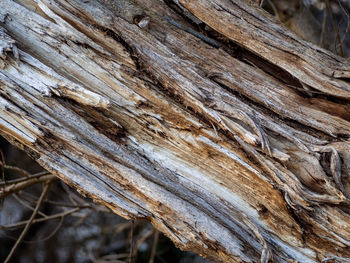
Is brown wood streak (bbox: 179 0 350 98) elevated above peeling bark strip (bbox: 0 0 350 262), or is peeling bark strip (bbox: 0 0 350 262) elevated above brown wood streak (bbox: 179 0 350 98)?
brown wood streak (bbox: 179 0 350 98)

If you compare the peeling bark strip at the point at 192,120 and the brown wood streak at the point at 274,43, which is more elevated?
the brown wood streak at the point at 274,43

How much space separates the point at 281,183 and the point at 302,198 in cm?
12

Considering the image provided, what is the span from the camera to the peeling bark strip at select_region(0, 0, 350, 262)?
6.44 feet

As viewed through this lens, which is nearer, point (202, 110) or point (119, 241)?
point (202, 110)

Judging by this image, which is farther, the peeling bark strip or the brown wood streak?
the brown wood streak

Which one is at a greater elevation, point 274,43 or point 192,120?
point 274,43

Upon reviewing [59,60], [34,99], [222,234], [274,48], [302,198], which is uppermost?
[274,48]

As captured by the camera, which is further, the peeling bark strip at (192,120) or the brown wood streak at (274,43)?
the brown wood streak at (274,43)

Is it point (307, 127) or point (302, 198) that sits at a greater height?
point (307, 127)

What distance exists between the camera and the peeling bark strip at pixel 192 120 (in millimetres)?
1962

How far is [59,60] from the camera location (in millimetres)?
2156

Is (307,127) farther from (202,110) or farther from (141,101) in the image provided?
(141,101)

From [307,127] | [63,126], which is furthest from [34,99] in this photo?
[307,127]

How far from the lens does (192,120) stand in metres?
2.07
